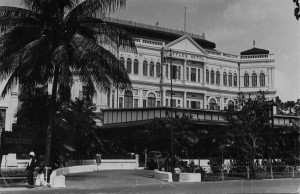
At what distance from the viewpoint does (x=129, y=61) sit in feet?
217

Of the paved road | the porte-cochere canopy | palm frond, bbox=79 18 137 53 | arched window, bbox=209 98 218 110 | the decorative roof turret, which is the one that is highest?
the decorative roof turret

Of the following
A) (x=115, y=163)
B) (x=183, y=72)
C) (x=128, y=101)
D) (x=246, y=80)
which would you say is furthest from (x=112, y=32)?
(x=246, y=80)

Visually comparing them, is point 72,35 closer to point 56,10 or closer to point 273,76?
point 56,10

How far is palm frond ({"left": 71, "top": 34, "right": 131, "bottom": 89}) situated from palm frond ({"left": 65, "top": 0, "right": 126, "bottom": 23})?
1000mm

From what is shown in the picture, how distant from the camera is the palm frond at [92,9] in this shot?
21938 mm

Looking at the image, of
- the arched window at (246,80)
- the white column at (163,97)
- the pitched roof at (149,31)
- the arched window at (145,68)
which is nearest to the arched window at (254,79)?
the arched window at (246,80)

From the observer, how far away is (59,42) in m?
22.6

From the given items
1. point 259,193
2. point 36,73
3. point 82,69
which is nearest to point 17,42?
point 36,73

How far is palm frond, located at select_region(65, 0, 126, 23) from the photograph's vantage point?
21938 millimetres

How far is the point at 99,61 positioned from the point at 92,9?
259 centimetres

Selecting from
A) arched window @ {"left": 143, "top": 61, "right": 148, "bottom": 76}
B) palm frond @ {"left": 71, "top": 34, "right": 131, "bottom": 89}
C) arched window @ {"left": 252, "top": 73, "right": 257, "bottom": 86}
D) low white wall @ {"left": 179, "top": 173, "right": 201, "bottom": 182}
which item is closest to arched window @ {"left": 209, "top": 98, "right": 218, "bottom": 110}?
arched window @ {"left": 252, "top": 73, "right": 257, "bottom": 86}

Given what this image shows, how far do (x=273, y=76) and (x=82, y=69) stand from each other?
5933cm

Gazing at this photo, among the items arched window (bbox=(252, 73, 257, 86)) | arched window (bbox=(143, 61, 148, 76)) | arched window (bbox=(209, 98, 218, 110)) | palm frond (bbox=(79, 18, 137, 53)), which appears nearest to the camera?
palm frond (bbox=(79, 18, 137, 53))

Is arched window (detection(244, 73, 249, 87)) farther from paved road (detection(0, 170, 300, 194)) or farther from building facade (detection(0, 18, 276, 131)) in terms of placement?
paved road (detection(0, 170, 300, 194))
